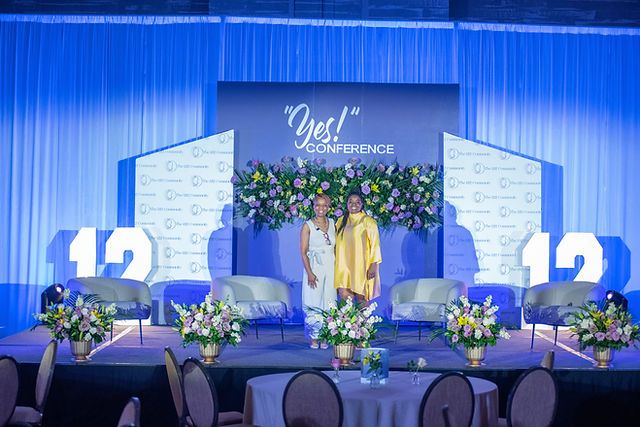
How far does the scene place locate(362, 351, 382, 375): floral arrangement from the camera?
19.6 ft

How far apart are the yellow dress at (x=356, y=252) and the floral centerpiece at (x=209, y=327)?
6.40ft

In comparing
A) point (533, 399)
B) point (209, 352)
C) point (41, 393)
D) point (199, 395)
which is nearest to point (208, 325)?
point (209, 352)

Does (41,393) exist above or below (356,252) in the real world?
below

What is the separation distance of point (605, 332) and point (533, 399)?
219 centimetres

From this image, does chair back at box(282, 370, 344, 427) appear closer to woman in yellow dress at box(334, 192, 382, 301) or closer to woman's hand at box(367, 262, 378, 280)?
woman in yellow dress at box(334, 192, 382, 301)

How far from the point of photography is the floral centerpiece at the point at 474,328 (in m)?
7.49

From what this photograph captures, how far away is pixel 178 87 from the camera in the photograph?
37.6 ft

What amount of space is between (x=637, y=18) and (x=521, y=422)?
7551 millimetres

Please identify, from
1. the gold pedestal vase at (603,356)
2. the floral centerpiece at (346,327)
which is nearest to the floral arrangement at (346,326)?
the floral centerpiece at (346,327)

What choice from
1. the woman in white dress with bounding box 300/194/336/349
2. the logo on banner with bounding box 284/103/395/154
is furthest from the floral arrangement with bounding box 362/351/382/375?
the logo on banner with bounding box 284/103/395/154

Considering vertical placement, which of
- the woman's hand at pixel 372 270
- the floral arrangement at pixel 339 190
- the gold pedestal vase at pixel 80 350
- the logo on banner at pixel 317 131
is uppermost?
the logo on banner at pixel 317 131

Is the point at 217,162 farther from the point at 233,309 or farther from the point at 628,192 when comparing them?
the point at 628,192

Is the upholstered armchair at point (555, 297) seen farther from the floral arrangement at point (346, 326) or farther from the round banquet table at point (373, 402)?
the round banquet table at point (373, 402)

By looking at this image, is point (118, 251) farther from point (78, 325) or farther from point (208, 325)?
point (208, 325)
